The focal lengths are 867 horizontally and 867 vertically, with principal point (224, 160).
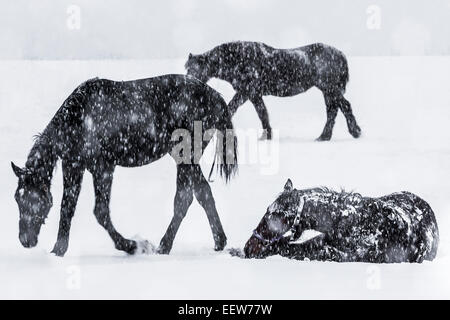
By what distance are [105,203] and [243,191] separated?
341 centimetres

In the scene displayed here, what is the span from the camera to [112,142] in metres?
7.20

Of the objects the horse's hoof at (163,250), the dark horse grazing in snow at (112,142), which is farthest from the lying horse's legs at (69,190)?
the horse's hoof at (163,250)

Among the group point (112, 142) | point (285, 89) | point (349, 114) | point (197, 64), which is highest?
point (197, 64)

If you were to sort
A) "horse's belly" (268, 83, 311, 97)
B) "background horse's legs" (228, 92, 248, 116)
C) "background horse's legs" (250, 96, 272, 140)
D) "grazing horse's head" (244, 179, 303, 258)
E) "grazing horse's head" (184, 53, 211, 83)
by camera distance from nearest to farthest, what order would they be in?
"grazing horse's head" (244, 179, 303, 258), "grazing horse's head" (184, 53, 211, 83), "background horse's legs" (228, 92, 248, 116), "background horse's legs" (250, 96, 272, 140), "horse's belly" (268, 83, 311, 97)

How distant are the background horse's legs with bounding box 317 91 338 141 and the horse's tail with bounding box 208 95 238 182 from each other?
569cm

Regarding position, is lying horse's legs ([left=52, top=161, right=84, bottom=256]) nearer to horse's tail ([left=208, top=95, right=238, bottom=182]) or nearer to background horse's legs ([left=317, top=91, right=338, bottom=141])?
horse's tail ([left=208, top=95, right=238, bottom=182])

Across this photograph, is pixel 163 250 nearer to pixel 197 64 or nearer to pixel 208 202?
pixel 208 202

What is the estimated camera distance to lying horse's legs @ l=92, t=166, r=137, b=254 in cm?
720

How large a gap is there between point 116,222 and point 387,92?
1202 centimetres

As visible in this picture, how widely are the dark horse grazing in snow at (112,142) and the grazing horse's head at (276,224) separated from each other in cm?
62

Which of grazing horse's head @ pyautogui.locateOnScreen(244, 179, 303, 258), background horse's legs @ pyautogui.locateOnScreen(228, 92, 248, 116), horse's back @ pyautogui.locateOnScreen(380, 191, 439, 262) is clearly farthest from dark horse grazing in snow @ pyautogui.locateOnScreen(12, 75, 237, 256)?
background horse's legs @ pyautogui.locateOnScreen(228, 92, 248, 116)

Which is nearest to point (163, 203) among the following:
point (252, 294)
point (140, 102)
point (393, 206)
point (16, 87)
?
point (140, 102)

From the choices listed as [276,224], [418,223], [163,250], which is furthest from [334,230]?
[163,250]

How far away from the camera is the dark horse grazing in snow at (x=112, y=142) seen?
23.2 ft
